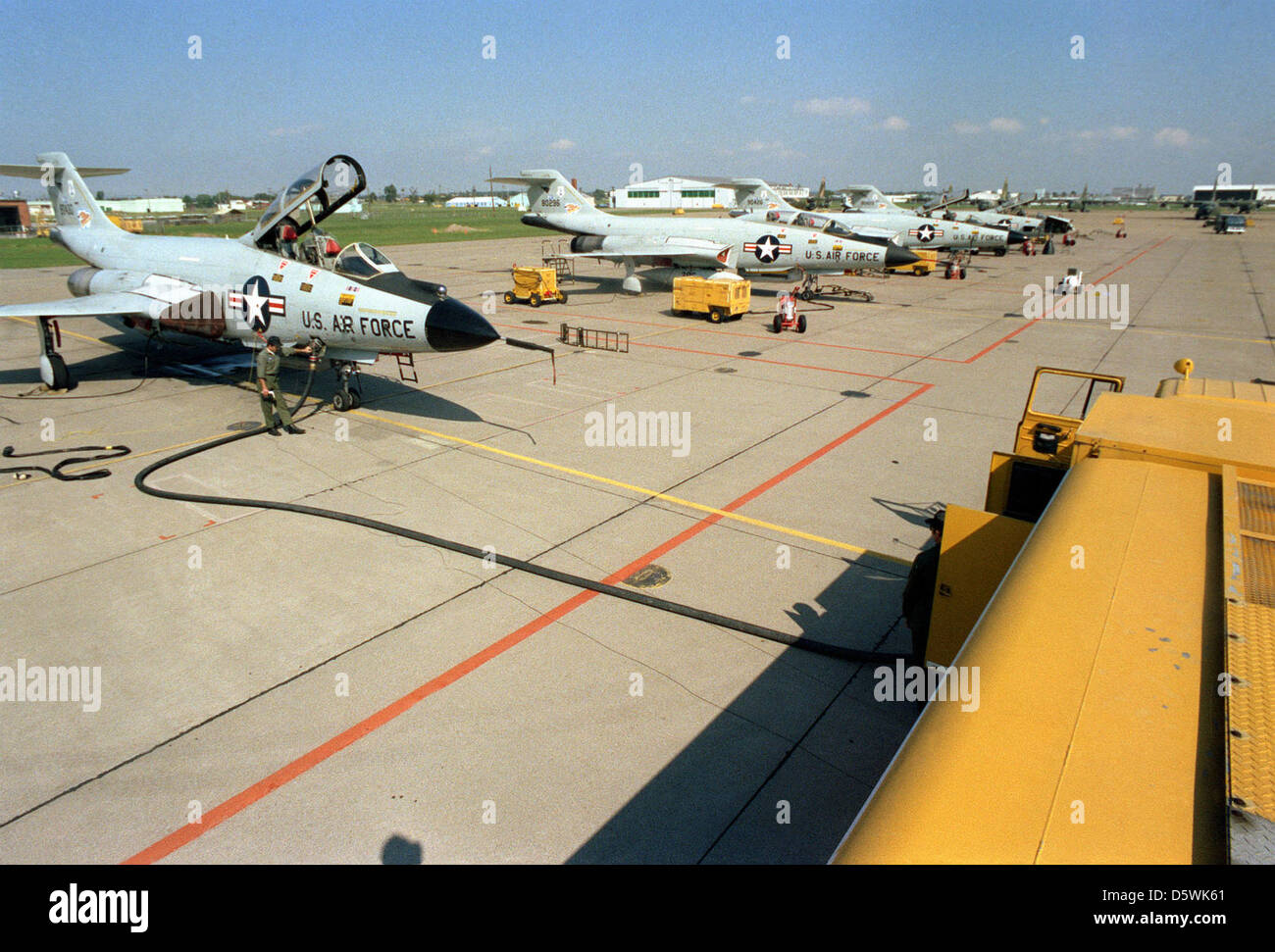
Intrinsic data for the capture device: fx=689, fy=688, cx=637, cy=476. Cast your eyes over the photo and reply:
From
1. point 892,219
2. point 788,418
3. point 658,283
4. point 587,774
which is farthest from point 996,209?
point 587,774

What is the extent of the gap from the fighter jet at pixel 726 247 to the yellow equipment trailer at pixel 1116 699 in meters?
25.1

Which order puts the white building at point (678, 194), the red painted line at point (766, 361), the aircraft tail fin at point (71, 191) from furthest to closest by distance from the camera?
1. the white building at point (678, 194)
2. the aircraft tail fin at point (71, 191)
3. the red painted line at point (766, 361)

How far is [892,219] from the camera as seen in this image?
40156mm

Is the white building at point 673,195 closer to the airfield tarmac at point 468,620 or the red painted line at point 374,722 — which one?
the airfield tarmac at point 468,620

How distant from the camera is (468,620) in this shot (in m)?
7.30

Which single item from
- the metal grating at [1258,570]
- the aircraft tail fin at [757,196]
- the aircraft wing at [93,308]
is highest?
the aircraft tail fin at [757,196]

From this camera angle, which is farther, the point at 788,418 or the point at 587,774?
the point at 788,418

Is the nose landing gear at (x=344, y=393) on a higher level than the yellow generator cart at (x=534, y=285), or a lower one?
lower

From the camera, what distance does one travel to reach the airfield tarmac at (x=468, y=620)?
5.03 meters

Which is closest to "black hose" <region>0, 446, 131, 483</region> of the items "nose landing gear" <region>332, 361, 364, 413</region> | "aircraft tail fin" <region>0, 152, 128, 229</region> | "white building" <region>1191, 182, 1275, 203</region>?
"nose landing gear" <region>332, 361, 364, 413</region>

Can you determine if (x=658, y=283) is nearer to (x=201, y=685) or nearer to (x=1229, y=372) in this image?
(x=1229, y=372)

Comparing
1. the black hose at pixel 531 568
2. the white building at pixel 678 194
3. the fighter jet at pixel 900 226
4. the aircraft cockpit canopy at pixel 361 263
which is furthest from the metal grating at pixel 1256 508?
the white building at pixel 678 194

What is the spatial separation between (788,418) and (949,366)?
740 centimetres
